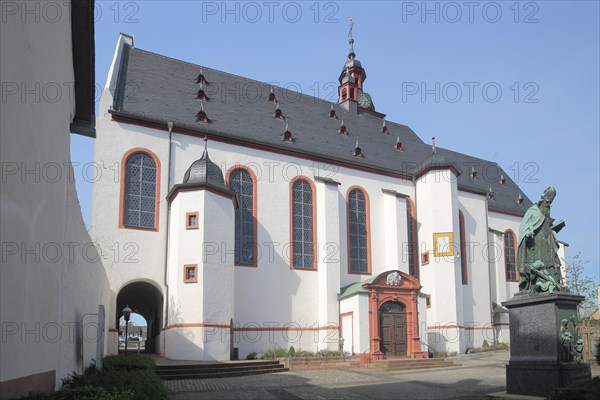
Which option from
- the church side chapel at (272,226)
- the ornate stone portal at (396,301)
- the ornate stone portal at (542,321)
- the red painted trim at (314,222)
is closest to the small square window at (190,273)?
the church side chapel at (272,226)

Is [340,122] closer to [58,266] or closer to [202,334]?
[202,334]

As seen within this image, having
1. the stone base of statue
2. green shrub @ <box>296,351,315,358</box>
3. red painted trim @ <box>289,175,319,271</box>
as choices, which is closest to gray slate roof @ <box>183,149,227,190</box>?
red painted trim @ <box>289,175,319,271</box>

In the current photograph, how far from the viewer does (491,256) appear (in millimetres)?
32594

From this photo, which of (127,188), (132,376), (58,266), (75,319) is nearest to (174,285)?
(127,188)

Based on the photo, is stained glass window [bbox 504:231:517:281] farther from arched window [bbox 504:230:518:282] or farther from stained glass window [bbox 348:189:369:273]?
stained glass window [bbox 348:189:369:273]

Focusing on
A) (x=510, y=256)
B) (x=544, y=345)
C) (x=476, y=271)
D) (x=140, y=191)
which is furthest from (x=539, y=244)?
(x=510, y=256)

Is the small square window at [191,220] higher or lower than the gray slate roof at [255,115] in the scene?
lower

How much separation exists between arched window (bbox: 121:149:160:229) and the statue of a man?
48.4 feet

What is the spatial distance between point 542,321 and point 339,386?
6320mm

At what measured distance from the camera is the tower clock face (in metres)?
38.9

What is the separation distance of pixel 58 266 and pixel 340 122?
25438 mm

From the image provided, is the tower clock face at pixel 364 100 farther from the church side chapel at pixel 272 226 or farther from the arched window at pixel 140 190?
the arched window at pixel 140 190

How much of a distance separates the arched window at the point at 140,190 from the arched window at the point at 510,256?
21544 mm

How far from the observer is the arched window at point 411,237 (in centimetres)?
2811
